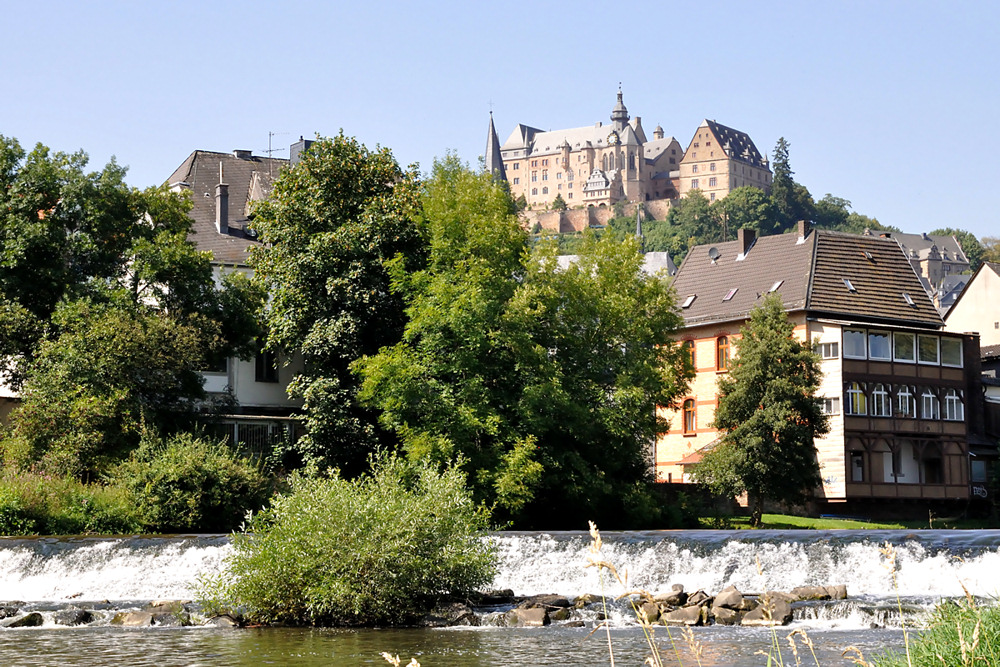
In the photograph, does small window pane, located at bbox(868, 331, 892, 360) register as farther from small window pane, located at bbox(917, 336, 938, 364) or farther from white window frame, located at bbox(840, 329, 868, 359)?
small window pane, located at bbox(917, 336, 938, 364)

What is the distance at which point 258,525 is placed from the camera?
26.3 metres

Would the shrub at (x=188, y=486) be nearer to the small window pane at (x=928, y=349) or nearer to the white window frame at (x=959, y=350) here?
the small window pane at (x=928, y=349)

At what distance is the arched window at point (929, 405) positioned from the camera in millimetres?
58438

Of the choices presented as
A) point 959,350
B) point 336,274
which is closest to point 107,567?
point 336,274

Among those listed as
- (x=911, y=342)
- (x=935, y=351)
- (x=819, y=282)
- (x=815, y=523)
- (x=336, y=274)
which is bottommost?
(x=815, y=523)

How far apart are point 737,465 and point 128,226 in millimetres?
25600

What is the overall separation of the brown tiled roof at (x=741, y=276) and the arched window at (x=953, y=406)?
851 cm

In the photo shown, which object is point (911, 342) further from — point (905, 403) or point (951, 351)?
point (905, 403)

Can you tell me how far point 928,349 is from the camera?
59.1 metres

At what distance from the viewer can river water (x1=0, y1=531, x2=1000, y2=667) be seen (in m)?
19.2

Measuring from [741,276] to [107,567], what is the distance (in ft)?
140

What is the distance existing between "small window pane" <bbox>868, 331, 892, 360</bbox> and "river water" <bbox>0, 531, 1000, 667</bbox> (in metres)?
29.0

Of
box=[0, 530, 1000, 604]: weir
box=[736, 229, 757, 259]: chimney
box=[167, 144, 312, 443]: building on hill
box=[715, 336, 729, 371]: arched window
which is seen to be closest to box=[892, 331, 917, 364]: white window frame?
box=[715, 336, 729, 371]: arched window

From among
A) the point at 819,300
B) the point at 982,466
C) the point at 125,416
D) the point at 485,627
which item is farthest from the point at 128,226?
the point at 982,466
